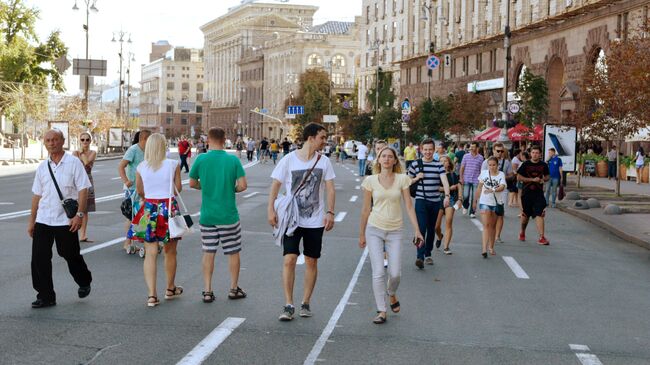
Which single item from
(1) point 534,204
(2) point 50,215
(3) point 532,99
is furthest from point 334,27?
(2) point 50,215

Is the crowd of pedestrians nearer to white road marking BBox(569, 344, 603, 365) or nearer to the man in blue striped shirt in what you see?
white road marking BBox(569, 344, 603, 365)

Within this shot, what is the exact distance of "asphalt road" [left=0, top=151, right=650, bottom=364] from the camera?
774 centimetres

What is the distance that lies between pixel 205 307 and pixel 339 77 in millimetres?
131967

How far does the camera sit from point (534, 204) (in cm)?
1764

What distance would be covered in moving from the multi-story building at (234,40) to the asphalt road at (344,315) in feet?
486

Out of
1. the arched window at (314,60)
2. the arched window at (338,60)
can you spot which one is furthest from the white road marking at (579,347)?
the arched window at (314,60)

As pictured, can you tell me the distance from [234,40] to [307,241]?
555 feet

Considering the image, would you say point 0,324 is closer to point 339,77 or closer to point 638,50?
point 638,50

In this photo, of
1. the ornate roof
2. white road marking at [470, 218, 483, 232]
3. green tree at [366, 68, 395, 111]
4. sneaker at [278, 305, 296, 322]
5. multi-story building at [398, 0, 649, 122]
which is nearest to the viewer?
sneaker at [278, 305, 296, 322]

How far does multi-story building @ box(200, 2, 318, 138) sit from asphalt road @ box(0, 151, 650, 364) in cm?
14821

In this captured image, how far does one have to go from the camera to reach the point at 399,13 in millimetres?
96125

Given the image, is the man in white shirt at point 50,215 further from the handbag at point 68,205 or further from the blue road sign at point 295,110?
the blue road sign at point 295,110

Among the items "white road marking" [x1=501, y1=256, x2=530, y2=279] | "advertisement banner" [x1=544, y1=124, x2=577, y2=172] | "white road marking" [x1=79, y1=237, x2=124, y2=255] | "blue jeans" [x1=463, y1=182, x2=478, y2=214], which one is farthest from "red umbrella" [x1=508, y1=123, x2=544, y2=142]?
"white road marking" [x1=79, y1=237, x2=124, y2=255]

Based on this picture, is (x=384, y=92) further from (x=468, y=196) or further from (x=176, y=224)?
(x=176, y=224)
